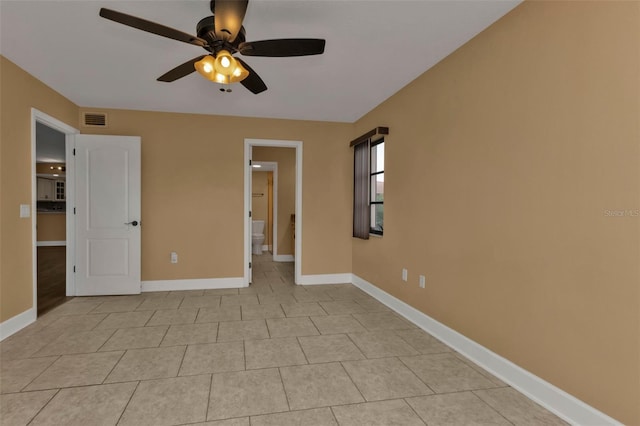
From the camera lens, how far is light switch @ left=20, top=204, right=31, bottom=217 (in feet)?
10.8

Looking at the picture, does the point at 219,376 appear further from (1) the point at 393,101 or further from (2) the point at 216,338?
(1) the point at 393,101

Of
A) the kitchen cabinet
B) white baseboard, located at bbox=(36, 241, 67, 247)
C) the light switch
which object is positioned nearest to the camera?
the light switch

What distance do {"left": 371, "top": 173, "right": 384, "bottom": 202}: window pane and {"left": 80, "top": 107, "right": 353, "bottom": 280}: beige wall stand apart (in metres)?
0.69

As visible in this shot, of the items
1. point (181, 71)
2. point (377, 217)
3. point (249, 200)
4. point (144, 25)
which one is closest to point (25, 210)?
point (181, 71)

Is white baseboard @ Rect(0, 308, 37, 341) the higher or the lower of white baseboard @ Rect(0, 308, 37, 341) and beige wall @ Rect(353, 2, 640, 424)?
the lower

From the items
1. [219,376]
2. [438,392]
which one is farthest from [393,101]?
[219,376]

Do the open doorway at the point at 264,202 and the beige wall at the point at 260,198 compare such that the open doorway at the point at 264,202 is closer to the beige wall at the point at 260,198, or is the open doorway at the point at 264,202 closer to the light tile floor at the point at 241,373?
the beige wall at the point at 260,198

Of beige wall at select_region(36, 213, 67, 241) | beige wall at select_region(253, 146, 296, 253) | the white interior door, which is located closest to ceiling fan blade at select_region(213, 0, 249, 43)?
the white interior door

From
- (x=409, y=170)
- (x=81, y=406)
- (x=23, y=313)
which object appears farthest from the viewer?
(x=409, y=170)

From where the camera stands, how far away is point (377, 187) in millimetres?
4562

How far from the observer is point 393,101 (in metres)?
3.94

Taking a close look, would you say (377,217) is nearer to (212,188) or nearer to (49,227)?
(212,188)

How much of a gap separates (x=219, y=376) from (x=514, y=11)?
128 inches

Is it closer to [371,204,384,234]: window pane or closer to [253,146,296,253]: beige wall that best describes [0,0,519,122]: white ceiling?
[371,204,384,234]: window pane
